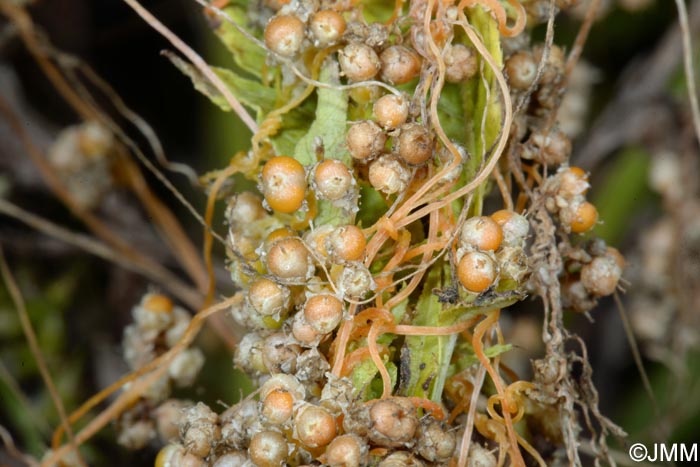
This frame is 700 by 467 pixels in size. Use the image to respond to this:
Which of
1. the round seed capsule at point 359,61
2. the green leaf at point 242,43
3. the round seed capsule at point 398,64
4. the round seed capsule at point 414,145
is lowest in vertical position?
the round seed capsule at point 414,145

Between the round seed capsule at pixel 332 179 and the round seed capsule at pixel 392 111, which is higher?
the round seed capsule at pixel 392 111

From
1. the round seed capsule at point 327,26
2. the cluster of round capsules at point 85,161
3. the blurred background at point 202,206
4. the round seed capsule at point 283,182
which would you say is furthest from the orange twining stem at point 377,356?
the cluster of round capsules at point 85,161

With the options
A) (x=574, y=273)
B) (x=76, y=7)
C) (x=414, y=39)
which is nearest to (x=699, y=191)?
(x=574, y=273)

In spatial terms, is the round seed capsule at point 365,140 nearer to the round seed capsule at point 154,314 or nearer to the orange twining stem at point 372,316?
the orange twining stem at point 372,316

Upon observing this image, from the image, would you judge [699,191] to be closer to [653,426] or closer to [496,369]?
[653,426]

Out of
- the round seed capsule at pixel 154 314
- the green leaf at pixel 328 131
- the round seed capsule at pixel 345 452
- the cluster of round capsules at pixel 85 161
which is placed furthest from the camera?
the cluster of round capsules at pixel 85 161

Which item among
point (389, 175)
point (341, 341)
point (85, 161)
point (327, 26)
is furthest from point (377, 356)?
point (85, 161)

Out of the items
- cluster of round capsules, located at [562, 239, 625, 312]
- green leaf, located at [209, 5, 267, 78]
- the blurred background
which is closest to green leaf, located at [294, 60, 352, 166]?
green leaf, located at [209, 5, 267, 78]
